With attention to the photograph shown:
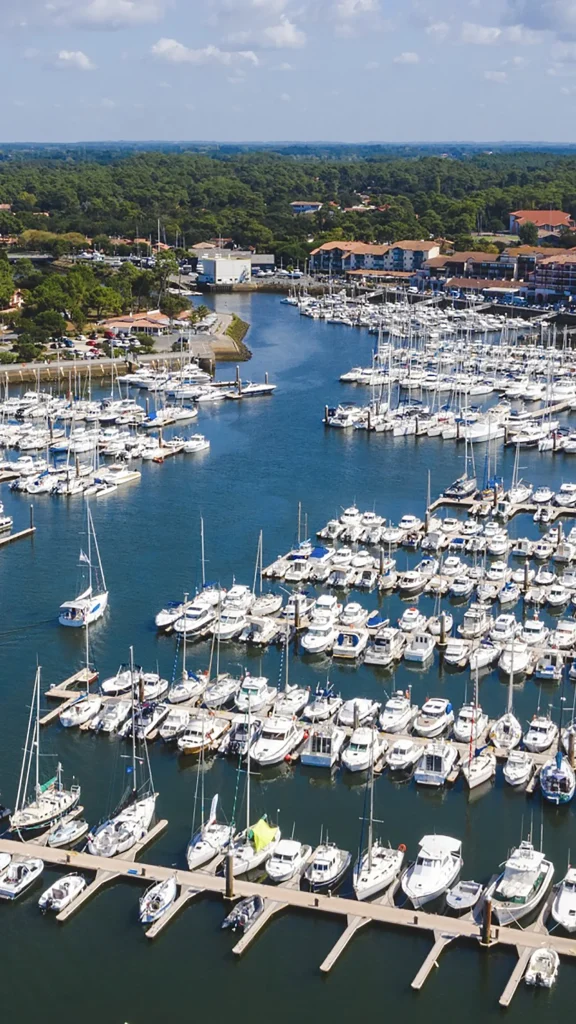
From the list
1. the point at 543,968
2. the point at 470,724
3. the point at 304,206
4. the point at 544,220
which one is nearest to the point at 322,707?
the point at 470,724

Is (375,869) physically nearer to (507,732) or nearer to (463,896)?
(463,896)

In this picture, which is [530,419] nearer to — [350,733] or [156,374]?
[156,374]

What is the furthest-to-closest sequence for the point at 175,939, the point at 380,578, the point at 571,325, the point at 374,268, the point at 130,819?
1. the point at 374,268
2. the point at 571,325
3. the point at 380,578
4. the point at 130,819
5. the point at 175,939

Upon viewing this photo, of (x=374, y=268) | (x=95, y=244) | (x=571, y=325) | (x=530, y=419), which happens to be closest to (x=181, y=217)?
(x=95, y=244)

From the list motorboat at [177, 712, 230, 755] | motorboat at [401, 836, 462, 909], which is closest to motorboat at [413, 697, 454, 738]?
motorboat at [177, 712, 230, 755]

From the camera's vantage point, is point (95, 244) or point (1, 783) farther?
point (95, 244)

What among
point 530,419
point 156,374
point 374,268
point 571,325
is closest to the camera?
point 530,419

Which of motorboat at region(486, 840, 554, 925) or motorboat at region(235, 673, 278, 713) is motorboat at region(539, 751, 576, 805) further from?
motorboat at region(235, 673, 278, 713)
